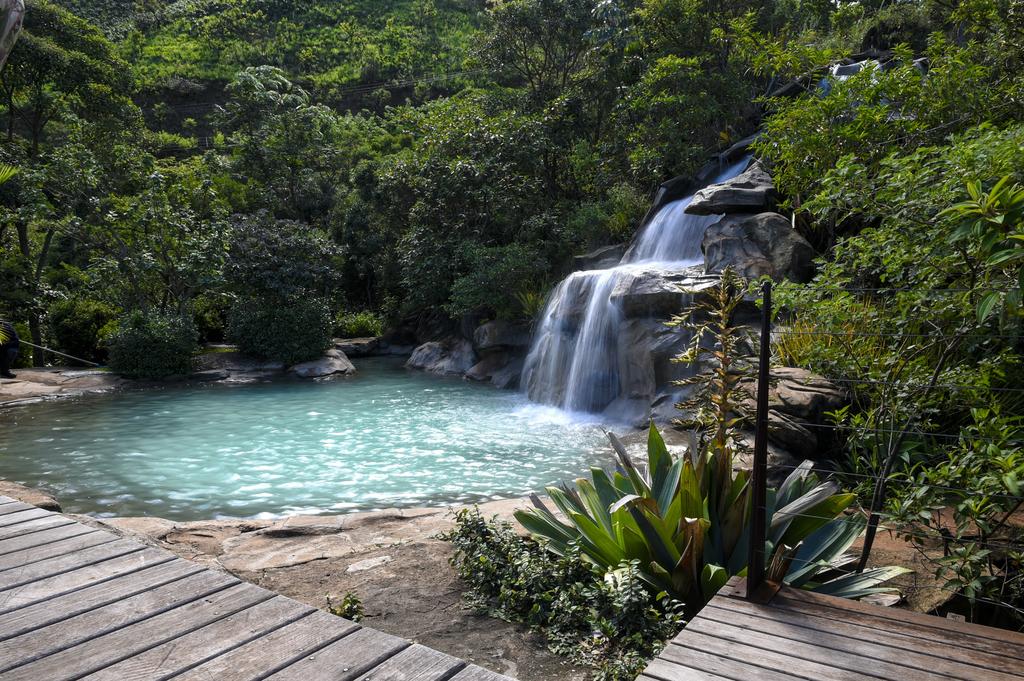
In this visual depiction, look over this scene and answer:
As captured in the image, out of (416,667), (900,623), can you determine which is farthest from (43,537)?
(900,623)

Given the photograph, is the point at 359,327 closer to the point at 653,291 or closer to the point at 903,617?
the point at 653,291

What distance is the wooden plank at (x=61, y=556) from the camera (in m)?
2.53

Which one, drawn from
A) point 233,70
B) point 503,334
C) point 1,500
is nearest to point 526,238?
point 503,334

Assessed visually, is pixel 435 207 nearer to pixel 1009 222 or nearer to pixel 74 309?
pixel 74 309

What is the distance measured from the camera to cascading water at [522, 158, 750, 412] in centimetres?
1041

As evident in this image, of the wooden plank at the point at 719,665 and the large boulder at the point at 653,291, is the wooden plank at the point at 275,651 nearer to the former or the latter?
the wooden plank at the point at 719,665

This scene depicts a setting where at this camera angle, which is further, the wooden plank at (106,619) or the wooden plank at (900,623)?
the wooden plank at (900,623)

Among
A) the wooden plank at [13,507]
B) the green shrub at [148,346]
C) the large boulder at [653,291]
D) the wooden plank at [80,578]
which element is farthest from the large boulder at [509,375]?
the wooden plank at [80,578]

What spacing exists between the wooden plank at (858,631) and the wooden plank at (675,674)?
1.22 ft

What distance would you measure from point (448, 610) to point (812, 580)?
5.67 feet

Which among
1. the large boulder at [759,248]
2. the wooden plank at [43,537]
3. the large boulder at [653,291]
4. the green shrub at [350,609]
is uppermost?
the large boulder at [759,248]

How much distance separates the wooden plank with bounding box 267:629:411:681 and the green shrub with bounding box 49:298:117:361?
53.1 feet

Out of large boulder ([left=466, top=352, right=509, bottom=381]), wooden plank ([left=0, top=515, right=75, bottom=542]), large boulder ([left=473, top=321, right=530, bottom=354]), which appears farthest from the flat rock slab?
large boulder ([left=466, top=352, right=509, bottom=381])

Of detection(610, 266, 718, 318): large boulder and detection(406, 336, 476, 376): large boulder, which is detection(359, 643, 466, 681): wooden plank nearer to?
detection(610, 266, 718, 318): large boulder
